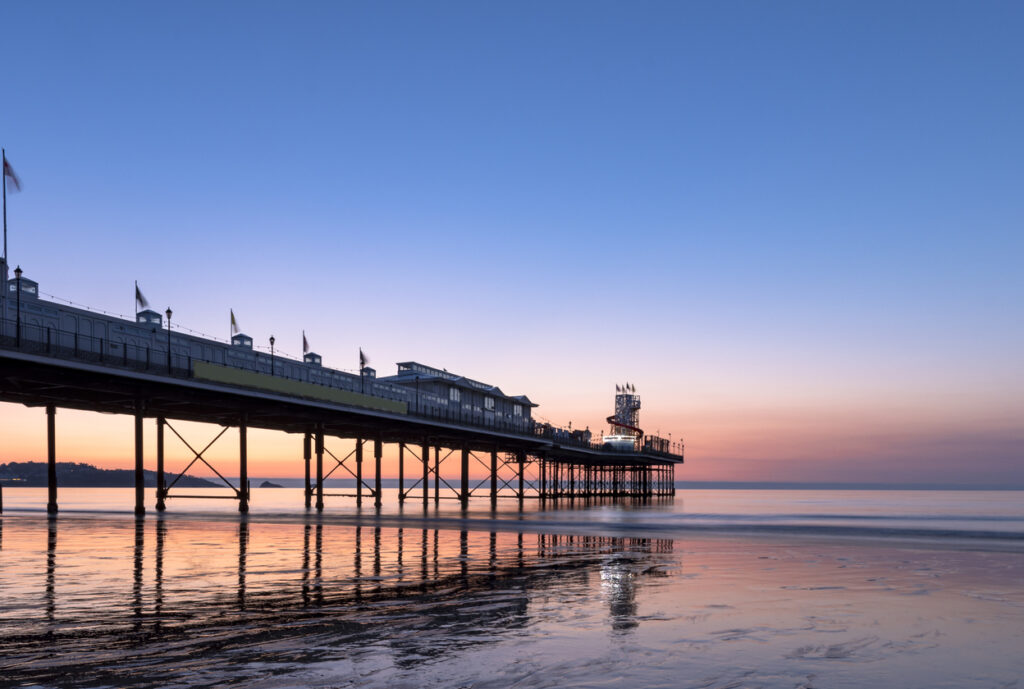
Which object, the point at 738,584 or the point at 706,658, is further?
the point at 738,584

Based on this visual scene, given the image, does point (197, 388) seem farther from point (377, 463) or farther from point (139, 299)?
point (377, 463)

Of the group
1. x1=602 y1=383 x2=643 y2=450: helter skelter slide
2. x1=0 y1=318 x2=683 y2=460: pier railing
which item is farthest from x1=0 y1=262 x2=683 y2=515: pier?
x1=602 y1=383 x2=643 y2=450: helter skelter slide

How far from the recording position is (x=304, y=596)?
1528cm

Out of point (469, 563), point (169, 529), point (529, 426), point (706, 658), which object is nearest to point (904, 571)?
point (469, 563)

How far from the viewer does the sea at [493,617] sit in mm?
9562

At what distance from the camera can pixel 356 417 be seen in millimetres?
60938

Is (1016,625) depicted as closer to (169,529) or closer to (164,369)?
(169,529)

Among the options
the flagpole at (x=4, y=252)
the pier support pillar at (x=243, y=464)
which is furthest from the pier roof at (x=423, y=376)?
the flagpole at (x=4, y=252)

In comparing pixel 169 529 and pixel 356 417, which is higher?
pixel 356 417

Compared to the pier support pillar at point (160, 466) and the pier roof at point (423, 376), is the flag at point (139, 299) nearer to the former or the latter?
the pier support pillar at point (160, 466)

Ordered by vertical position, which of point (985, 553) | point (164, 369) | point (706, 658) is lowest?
A: point (985, 553)

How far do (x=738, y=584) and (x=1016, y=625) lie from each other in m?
6.02

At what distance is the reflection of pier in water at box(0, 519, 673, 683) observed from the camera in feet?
35.2

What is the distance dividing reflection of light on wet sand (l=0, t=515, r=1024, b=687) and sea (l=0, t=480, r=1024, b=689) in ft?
0.16
